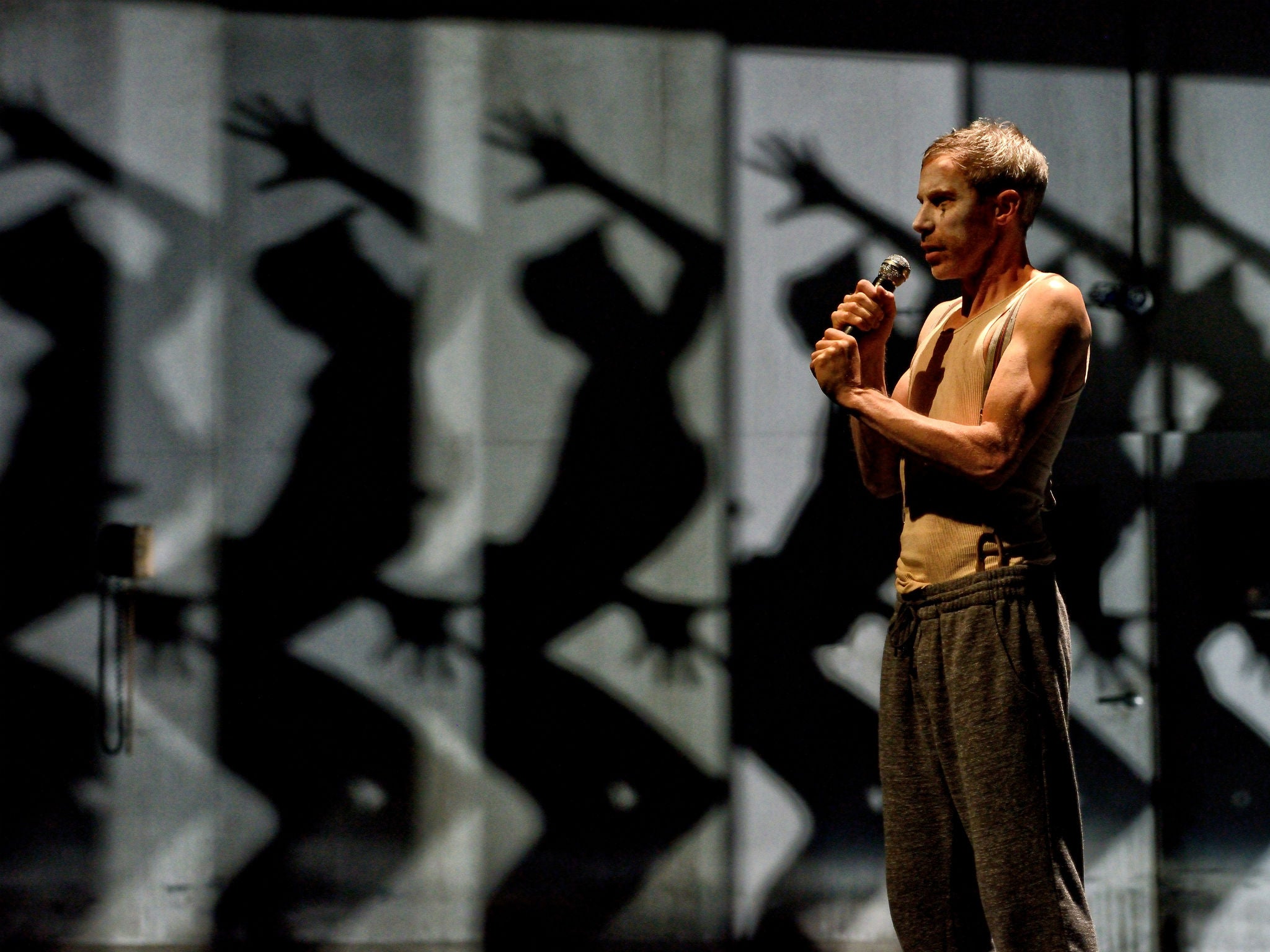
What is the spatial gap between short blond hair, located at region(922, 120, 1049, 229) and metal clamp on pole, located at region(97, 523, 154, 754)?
10.2 feet

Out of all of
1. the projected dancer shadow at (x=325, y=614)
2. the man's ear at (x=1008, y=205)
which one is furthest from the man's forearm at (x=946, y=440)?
the projected dancer shadow at (x=325, y=614)

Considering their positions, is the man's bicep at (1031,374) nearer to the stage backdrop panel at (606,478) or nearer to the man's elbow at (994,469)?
the man's elbow at (994,469)

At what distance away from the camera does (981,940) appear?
230 cm

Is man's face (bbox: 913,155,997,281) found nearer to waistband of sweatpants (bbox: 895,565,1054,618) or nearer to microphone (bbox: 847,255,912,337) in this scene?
microphone (bbox: 847,255,912,337)

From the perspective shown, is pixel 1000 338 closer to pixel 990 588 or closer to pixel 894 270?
pixel 894 270

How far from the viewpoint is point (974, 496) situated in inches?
89.3

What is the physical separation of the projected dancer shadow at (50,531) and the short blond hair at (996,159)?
3.18 metres

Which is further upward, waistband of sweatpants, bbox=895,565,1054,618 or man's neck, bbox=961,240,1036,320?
man's neck, bbox=961,240,1036,320

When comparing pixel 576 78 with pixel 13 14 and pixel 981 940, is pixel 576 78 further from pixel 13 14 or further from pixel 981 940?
pixel 981 940

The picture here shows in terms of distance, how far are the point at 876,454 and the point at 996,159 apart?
1.98 feet

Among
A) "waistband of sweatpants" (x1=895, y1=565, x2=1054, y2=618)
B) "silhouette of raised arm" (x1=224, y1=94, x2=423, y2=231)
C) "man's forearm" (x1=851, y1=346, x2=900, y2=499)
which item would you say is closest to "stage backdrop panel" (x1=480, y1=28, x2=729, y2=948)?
"silhouette of raised arm" (x1=224, y1=94, x2=423, y2=231)

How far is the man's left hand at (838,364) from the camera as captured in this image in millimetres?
2219

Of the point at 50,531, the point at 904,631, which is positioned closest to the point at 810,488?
the point at 904,631

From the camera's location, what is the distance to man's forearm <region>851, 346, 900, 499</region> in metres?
2.38
